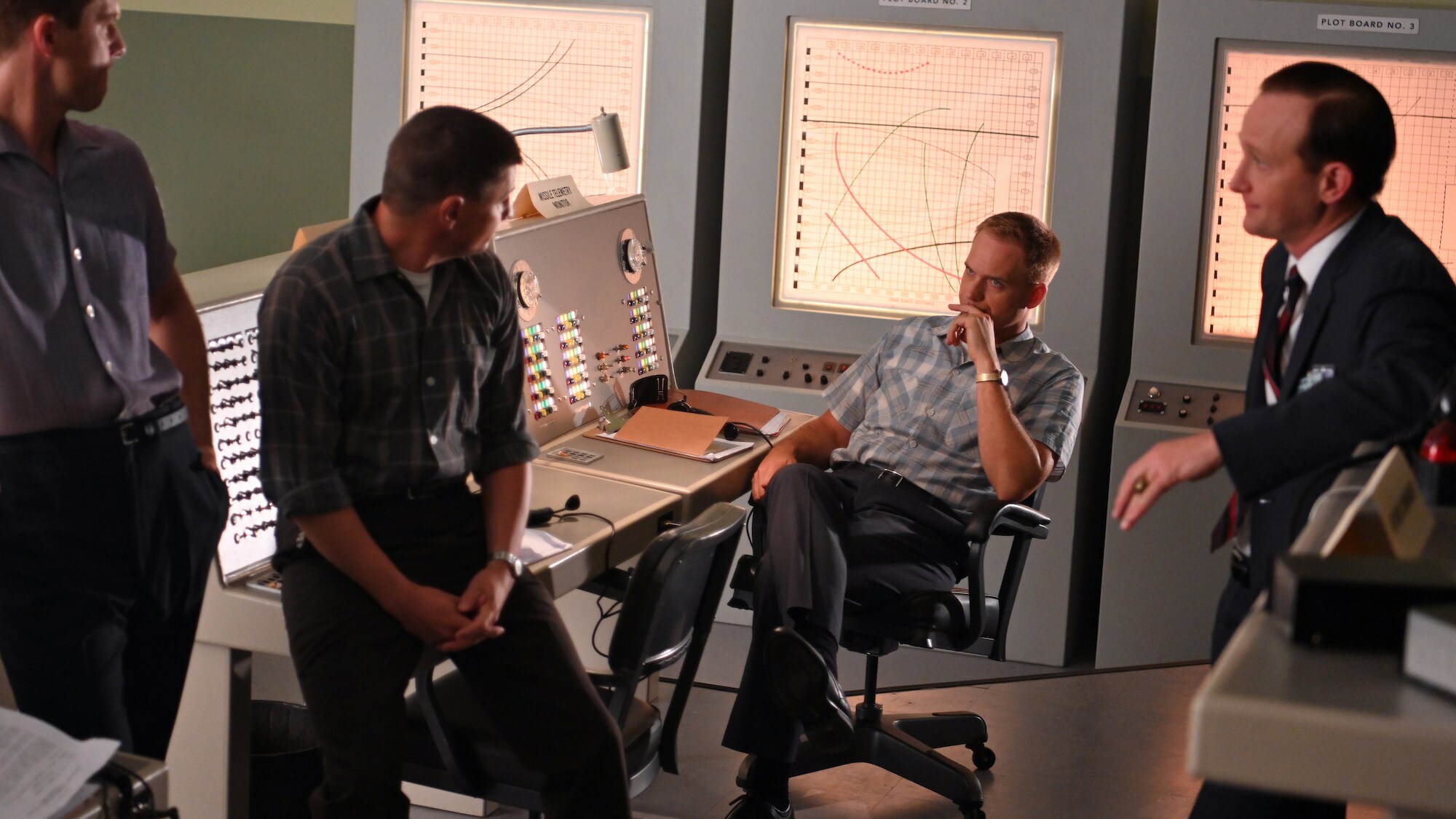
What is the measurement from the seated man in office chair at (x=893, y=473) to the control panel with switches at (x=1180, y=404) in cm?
85

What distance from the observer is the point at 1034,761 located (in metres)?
3.27

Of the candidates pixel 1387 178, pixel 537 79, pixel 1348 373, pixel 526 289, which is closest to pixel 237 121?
pixel 537 79

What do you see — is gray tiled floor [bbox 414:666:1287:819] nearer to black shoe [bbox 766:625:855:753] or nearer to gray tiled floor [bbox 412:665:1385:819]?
gray tiled floor [bbox 412:665:1385:819]

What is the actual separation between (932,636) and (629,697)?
898mm

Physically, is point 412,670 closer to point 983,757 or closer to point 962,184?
point 983,757

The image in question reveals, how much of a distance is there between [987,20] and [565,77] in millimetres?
1341

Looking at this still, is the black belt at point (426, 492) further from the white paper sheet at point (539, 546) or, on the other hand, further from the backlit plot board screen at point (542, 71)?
the backlit plot board screen at point (542, 71)

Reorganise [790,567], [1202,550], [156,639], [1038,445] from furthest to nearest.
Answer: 1. [1202,550]
2. [1038,445]
3. [790,567]
4. [156,639]

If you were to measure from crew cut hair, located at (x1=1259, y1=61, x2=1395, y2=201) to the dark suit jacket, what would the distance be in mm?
58

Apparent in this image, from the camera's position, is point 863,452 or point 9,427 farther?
point 863,452

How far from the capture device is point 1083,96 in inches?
152

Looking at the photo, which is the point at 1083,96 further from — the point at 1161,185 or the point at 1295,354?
the point at 1295,354

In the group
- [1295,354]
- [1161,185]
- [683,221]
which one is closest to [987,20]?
[1161,185]

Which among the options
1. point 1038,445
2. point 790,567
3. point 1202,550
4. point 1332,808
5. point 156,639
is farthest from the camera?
point 1202,550
